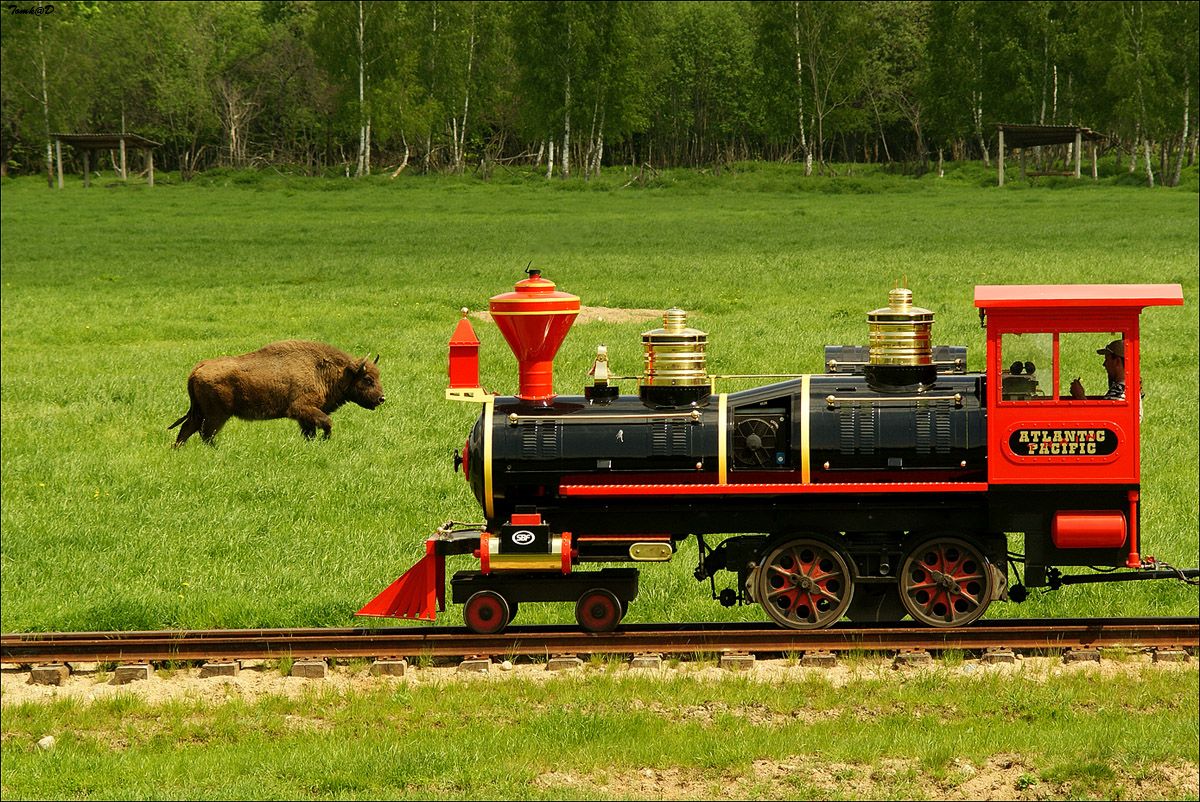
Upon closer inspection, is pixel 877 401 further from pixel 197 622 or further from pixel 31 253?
pixel 31 253

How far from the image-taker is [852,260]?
41000 millimetres

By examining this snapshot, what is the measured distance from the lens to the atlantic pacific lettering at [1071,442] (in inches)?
314

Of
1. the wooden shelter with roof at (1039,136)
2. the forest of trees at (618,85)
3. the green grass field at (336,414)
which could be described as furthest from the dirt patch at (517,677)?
the wooden shelter with roof at (1039,136)

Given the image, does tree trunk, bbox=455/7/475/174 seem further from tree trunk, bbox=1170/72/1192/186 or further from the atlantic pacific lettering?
the atlantic pacific lettering

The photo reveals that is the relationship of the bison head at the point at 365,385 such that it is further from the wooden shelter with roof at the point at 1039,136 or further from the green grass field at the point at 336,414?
the wooden shelter with roof at the point at 1039,136

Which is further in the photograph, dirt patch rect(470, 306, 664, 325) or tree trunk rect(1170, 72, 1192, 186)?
tree trunk rect(1170, 72, 1192, 186)

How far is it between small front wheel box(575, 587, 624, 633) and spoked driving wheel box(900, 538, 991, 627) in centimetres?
176

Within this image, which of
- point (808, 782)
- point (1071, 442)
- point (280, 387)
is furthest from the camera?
point (808, 782)

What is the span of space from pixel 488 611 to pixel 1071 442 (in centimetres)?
376

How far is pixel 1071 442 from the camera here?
7.96 m

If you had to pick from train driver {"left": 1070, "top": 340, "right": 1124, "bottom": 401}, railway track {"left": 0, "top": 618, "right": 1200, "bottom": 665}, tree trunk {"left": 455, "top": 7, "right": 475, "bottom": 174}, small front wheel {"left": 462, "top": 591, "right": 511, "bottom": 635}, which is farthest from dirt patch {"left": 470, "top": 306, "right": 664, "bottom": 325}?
tree trunk {"left": 455, "top": 7, "right": 475, "bottom": 174}

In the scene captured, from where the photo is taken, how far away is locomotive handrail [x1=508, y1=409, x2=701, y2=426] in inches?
343

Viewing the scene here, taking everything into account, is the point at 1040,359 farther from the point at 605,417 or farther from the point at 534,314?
the point at 534,314

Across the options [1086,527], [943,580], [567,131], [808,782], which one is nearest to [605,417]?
[943,580]
